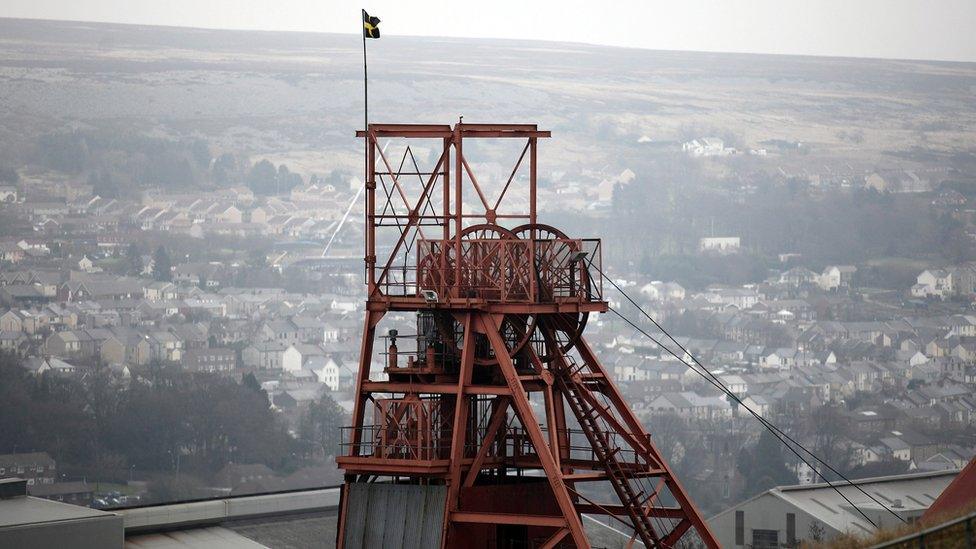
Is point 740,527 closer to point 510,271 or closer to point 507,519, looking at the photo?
point 510,271

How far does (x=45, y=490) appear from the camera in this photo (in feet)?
554

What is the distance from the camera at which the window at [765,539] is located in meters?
66.2

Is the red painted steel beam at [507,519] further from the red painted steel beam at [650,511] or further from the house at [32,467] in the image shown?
the house at [32,467]

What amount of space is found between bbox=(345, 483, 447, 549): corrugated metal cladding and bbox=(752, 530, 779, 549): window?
99.1 feet

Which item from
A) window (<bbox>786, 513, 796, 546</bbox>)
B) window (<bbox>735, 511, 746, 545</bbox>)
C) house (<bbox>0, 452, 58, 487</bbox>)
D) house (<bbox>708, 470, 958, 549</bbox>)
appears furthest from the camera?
house (<bbox>0, 452, 58, 487</bbox>)

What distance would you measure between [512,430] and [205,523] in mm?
13444

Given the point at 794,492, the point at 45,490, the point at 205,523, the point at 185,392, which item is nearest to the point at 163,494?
the point at 45,490

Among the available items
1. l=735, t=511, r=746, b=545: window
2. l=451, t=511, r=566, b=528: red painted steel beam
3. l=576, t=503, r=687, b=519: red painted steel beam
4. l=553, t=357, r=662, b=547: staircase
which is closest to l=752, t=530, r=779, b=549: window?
l=735, t=511, r=746, b=545: window

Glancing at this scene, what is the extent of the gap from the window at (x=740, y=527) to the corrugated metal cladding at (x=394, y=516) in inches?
1190

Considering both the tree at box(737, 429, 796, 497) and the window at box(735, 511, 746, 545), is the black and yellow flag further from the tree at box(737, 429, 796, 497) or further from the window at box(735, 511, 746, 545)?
the tree at box(737, 429, 796, 497)

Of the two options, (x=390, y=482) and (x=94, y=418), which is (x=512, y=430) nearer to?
(x=390, y=482)

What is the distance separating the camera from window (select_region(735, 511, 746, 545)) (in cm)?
6681

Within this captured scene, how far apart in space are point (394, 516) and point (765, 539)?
30809mm

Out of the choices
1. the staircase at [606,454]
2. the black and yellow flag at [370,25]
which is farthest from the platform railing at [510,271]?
the black and yellow flag at [370,25]
